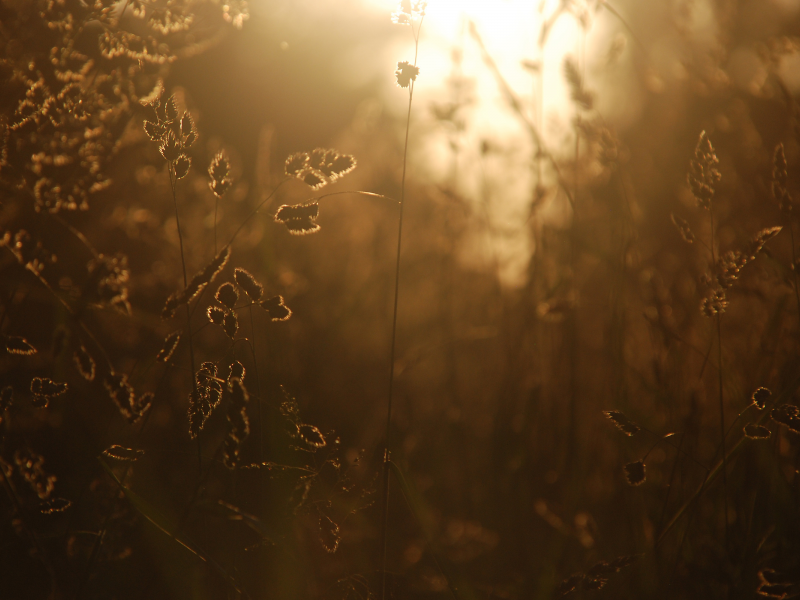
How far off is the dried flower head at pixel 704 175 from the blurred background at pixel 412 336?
0.10m

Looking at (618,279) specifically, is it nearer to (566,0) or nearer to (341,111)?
(566,0)

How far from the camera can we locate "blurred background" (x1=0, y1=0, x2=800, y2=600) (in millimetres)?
913

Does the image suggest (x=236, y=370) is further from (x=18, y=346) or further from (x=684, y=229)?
(x=684, y=229)

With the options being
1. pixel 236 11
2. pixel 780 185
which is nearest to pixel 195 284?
pixel 236 11

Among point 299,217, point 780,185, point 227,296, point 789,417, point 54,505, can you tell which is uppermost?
point 780,185

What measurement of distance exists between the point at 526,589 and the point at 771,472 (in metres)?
0.50

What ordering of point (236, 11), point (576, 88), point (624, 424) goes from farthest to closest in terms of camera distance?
point (576, 88) → point (236, 11) → point (624, 424)

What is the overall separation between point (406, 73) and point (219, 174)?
12.3 inches

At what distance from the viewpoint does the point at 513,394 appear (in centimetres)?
150

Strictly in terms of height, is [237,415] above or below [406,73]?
below

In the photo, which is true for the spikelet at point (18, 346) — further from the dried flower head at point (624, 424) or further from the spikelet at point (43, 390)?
the dried flower head at point (624, 424)

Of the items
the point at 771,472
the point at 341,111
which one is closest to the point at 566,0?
the point at 771,472

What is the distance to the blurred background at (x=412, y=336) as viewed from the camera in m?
0.91

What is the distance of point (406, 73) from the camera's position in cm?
77
